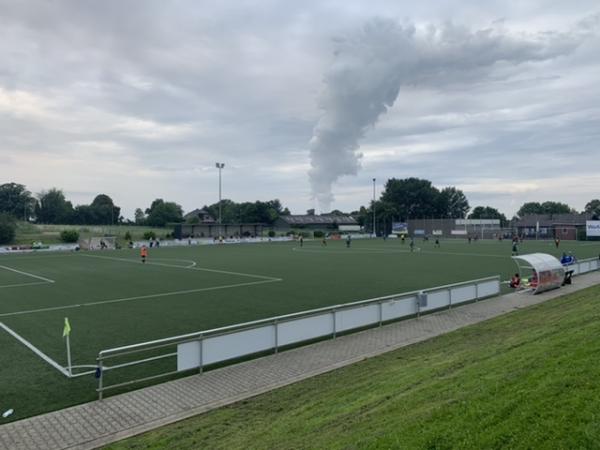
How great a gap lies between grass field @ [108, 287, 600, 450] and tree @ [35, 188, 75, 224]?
138m

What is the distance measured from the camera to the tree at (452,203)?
142250 millimetres

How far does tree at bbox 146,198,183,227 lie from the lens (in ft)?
438

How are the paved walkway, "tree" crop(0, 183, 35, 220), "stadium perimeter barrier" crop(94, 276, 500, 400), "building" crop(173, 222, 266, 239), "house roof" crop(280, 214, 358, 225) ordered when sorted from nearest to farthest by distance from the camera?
the paved walkway → "stadium perimeter barrier" crop(94, 276, 500, 400) → "building" crop(173, 222, 266, 239) → "tree" crop(0, 183, 35, 220) → "house roof" crop(280, 214, 358, 225)

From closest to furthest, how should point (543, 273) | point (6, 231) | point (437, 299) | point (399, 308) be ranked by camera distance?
point (399, 308), point (437, 299), point (543, 273), point (6, 231)

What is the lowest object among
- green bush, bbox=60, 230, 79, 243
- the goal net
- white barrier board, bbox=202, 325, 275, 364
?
white barrier board, bbox=202, 325, 275, 364

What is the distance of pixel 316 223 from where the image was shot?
5418 inches

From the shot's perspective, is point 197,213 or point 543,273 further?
point 197,213

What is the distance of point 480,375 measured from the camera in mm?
6824

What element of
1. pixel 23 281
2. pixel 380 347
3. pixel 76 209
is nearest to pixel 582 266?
pixel 380 347

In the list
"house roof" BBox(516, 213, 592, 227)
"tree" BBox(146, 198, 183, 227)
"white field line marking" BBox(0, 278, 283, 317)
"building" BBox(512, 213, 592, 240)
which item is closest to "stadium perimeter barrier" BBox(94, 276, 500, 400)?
"white field line marking" BBox(0, 278, 283, 317)

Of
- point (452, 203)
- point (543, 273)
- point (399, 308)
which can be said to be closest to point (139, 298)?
point (399, 308)

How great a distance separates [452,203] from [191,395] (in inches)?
5907

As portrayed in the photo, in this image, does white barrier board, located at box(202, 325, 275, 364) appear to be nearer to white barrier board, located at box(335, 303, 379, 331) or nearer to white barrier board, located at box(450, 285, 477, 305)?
white barrier board, located at box(335, 303, 379, 331)

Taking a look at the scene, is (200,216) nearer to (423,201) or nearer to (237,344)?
(423,201)
